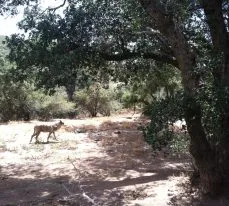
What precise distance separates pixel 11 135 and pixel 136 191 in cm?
1114

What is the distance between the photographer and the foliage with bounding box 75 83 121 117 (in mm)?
34125

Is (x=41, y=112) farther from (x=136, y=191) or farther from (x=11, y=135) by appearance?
(x=136, y=191)

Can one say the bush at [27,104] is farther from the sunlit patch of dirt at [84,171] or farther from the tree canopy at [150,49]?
the tree canopy at [150,49]

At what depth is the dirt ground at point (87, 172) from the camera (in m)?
10.8

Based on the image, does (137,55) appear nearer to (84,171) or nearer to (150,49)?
(150,49)

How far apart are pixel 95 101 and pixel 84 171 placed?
20606mm

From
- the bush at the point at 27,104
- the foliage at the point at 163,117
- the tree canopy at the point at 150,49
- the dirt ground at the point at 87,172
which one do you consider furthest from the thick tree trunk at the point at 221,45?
the bush at the point at 27,104

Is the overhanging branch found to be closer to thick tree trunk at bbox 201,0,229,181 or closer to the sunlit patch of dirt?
the sunlit patch of dirt

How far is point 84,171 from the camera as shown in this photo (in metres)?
13.9

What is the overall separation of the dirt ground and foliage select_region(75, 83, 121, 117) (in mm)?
12517

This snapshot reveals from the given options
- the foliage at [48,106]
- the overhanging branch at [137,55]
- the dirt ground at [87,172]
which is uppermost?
the overhanging branch at [137,55]

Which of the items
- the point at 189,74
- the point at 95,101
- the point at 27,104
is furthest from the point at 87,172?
the point at 95,101

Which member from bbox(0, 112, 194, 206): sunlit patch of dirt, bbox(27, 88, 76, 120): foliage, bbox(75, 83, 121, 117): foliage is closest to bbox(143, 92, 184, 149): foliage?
bbox(0, 112, 194, 206): sunlit patch of dirt

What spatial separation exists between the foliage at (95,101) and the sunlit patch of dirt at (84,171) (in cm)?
1235
